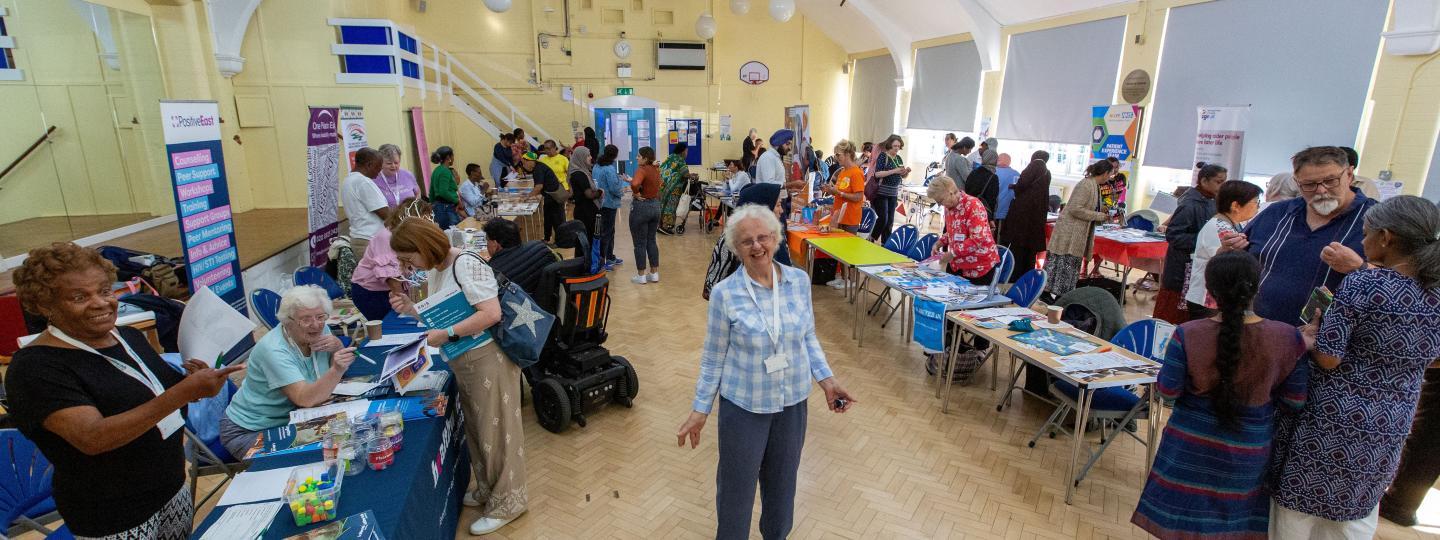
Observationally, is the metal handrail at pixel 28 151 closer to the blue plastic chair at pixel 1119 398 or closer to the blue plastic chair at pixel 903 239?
the blue plastic chair at pixel 903 239

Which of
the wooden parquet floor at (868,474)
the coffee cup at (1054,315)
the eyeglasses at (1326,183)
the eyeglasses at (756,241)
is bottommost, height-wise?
the wooden parquet floor at (868,474)

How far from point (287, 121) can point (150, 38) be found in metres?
1.62

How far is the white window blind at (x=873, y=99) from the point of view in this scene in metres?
13.9

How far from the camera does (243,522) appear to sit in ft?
5.82

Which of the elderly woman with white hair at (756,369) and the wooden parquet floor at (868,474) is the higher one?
the elderly woman with white hair at (756,369)

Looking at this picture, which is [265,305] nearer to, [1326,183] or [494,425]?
[494,425]

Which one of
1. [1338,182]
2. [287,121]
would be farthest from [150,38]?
[1338,182]

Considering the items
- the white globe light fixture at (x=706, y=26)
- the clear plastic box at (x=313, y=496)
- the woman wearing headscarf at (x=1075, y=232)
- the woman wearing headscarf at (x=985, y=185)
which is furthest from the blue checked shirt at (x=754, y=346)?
the white globe light fixture at (x=706, y=26)

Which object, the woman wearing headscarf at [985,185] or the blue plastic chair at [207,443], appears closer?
the blue plastic chair at [207,443]

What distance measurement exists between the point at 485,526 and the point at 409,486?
982mm

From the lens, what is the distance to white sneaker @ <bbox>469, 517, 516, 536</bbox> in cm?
287

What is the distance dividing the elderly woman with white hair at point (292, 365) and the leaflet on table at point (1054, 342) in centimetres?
334

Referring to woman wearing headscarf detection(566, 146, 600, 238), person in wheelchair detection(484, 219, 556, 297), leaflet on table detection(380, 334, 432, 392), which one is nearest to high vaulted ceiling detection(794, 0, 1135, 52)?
woman wearing headscarf detection(566, 146, 600, 238)

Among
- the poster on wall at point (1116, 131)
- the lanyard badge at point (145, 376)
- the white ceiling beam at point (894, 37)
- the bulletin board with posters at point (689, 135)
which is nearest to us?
the lanyard badge at point (145, 376)
